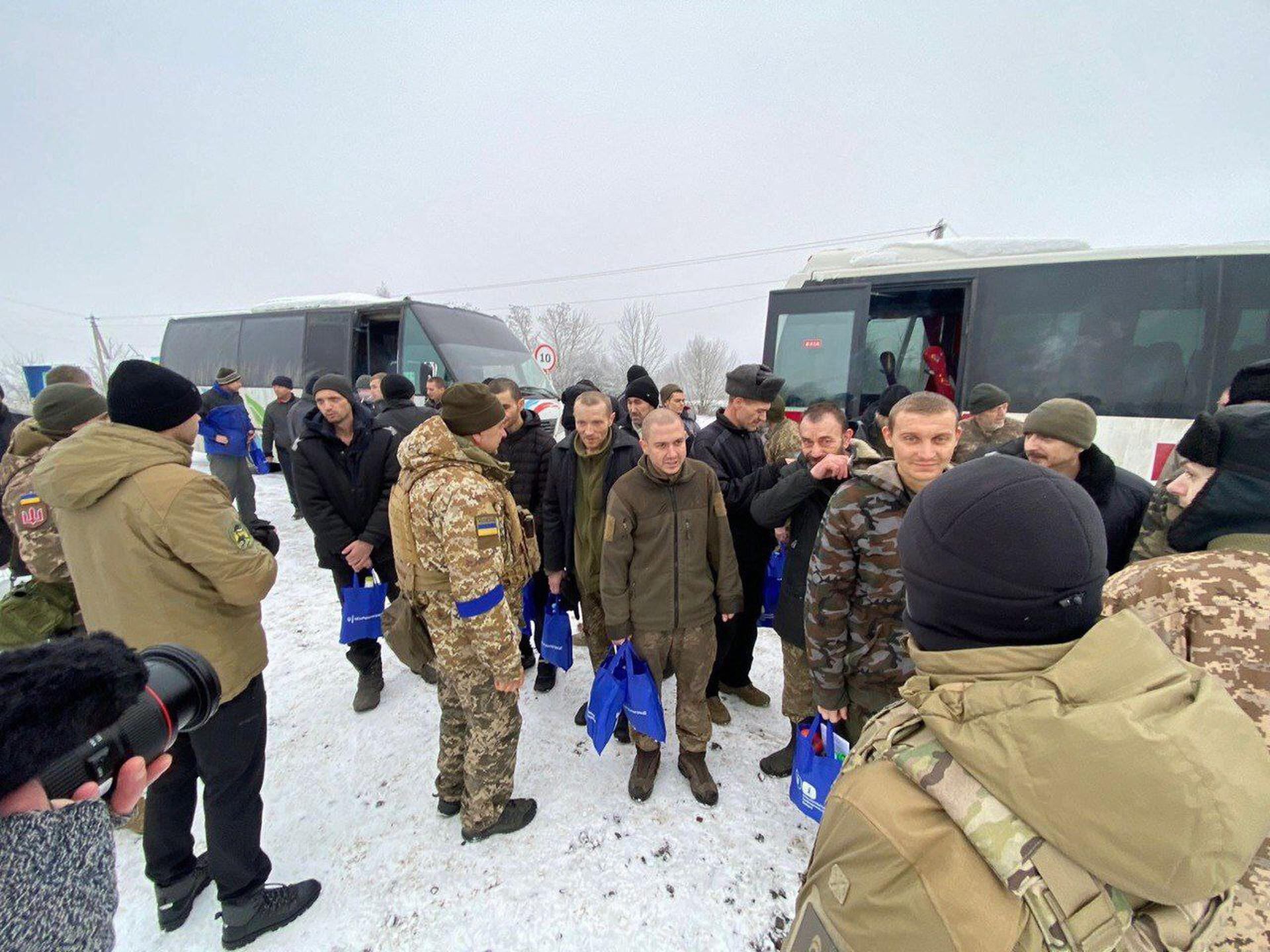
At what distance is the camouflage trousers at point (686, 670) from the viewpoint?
2.63 metres

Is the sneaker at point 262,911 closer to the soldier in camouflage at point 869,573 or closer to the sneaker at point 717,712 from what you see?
the sneaker at point 717,712

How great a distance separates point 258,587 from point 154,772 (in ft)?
3.49

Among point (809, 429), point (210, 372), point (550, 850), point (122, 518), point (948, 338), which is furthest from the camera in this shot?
point (210, 372)

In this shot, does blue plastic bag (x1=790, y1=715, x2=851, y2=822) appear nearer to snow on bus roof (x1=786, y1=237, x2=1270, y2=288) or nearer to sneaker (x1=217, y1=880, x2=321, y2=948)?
sneaker (x1=217, y1=880, x2=321, y2=948)

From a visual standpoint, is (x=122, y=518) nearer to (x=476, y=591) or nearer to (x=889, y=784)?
(x=476, y=591)

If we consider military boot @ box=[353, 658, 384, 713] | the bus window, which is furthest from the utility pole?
military boot @ box=[353, 658, 384, 713]

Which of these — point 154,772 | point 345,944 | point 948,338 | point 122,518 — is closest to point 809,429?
point 154,772

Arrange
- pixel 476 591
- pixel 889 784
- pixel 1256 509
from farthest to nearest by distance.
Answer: pixel 476 591, pixel 1256 509, pixel 889 784

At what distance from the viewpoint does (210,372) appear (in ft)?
34.9

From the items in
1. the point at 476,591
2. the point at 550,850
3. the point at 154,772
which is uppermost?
the point at 154,772

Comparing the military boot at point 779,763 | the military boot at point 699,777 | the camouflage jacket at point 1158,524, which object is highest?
the camouflage jacket at point 1158,524

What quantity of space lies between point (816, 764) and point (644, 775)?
0.94 m

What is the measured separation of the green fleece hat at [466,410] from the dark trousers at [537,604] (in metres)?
1.50

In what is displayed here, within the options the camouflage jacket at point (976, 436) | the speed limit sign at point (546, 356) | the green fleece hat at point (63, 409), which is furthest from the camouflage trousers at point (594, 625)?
the speed limit sign at point (546, 356)
